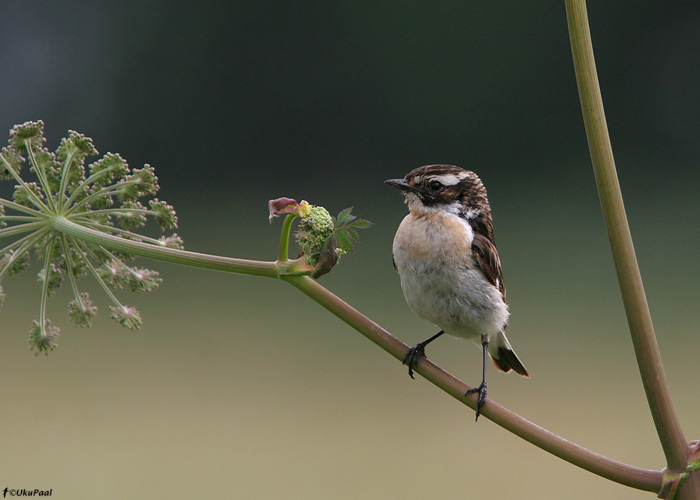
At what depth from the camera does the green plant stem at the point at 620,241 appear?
0.78 m

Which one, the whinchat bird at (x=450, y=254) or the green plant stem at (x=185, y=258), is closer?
the green plant stem at (x=185, y=258)

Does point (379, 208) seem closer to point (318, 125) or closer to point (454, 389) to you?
point (318, 125)

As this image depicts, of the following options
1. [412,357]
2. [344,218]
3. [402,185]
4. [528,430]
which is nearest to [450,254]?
[402,185]

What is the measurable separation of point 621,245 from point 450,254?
76cm

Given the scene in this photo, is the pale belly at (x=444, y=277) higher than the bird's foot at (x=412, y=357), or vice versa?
the pale belly at (x=444, y=277)

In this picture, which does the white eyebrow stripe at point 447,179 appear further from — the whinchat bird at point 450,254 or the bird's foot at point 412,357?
the bird's foot at point 412,357

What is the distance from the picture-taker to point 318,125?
28.7ft

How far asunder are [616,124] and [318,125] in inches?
166

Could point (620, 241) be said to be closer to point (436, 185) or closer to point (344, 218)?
point (344, 218)

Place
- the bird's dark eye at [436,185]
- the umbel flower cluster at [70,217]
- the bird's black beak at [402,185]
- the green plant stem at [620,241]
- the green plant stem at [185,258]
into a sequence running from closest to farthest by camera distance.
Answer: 1. the green plant stem at [620,241]
2. the green plant stem at [185,258]
3. the umbel flower cluster at [70,217]
4. the bird's black beak at [402,185]
5. the bird's dark eye at [436,185]

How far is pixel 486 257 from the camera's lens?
1.60 metres

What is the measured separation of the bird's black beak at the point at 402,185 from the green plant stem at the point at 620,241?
66 centimetres

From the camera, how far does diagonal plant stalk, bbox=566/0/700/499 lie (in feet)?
2.56

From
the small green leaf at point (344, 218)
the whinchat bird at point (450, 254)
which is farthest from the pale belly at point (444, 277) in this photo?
the small green leaf at point (344, 218)
